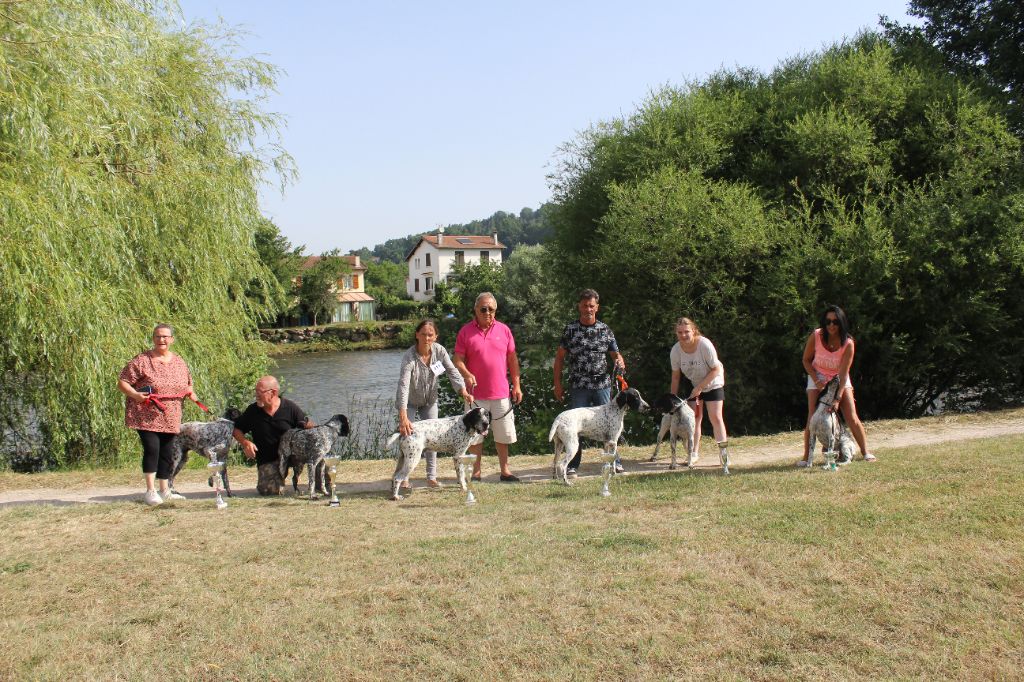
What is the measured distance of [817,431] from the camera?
27.3 feet

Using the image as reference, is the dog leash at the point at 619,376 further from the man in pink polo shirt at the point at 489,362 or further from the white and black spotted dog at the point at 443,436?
the white and black spotted dog at the point at 443,436

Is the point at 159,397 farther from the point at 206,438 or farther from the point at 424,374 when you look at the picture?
the point at 424,374

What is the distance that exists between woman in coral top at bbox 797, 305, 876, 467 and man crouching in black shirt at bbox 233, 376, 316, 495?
5262 millimetres

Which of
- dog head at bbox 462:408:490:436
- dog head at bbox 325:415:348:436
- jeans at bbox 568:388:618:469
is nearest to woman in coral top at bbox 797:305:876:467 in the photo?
jeans at bbox 568:388:618:469

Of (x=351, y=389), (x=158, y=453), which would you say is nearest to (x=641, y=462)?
(x=158, y=453)

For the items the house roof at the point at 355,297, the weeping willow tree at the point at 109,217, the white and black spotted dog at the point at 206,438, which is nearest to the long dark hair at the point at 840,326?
the white and black spotted dog at the point at 206,438

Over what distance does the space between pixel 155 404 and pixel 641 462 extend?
18.0ft

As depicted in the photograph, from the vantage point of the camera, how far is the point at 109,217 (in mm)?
10711

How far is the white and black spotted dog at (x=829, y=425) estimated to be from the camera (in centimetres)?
825

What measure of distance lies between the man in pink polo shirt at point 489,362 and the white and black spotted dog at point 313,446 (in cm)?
139

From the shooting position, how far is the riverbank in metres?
49.3

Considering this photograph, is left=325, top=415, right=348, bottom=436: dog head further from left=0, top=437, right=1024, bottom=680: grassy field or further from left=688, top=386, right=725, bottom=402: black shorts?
left=688, top=386, right=725, bottom=402: black shorts

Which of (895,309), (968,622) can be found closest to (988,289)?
(895,309)

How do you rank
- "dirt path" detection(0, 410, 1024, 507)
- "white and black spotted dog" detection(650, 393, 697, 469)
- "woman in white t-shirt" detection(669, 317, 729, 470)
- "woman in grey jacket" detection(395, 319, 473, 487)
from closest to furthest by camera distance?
1. "woman in grey jacket" detection(395, 319, 473, 487)
2. "white and black spotted dog" detection(650, 393, 697, 469)
3. "dirt path" detection(0, 410, 1024, 507)
4. "woman in white t-shirt" detection(669, 317, 729, 470)
